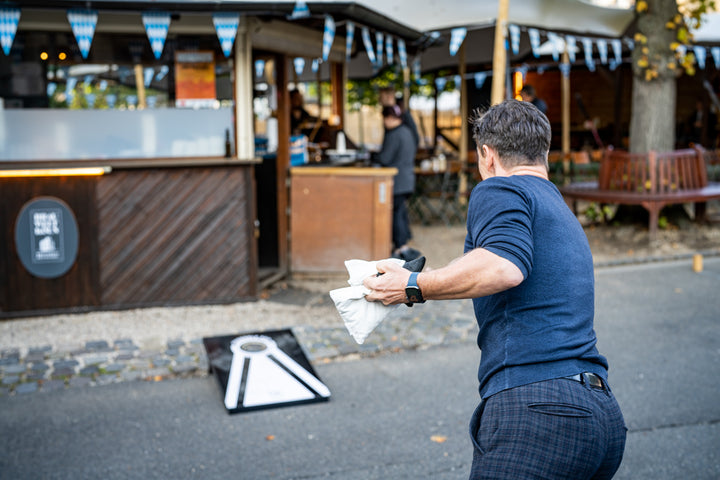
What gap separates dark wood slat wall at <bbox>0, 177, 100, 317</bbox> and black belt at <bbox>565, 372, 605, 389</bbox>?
18.6 ft

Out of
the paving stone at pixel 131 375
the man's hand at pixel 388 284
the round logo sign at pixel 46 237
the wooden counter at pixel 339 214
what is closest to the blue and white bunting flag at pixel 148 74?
the round logo sign at pixel 46 237

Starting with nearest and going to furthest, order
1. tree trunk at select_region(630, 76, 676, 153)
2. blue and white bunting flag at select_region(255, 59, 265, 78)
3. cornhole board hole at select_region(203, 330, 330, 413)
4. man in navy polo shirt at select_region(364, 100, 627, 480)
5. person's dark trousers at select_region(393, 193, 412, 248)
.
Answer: man in navy polo shirt at select_region(364, 100, 627, 480), cornhole board hole at select_region(203, 330, 330, 413), blue and white bunting flag at select_region(255, 59, 265, 78), person's dark trousers at select_region(393, 193, 412, 248), tree trunk at select_region(630, 76, 676, 153)

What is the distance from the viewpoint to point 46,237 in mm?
6688

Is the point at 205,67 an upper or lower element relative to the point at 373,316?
upper

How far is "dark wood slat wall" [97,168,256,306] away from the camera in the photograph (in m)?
6.92

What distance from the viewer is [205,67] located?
722 cm

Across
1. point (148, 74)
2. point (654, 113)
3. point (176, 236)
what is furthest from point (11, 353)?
point (654, 113)

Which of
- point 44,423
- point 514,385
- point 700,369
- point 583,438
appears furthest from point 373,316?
point 700,369

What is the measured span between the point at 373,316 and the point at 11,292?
5.48m

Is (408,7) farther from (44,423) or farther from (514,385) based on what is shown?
(514,385)

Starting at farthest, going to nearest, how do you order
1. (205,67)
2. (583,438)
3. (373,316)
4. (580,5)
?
1. (580,5)
2. (205,67)
3. (373,316)
4. (583,438)

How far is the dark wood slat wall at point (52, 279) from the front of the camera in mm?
6637

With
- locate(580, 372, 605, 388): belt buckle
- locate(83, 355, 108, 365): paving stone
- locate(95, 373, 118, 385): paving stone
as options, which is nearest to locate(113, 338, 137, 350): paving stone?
locate(83, 355, 108, 365): paving stone

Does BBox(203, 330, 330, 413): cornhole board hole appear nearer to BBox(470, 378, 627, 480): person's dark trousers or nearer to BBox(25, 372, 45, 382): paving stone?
BBox(25, 372, 45, 382): paving stone
